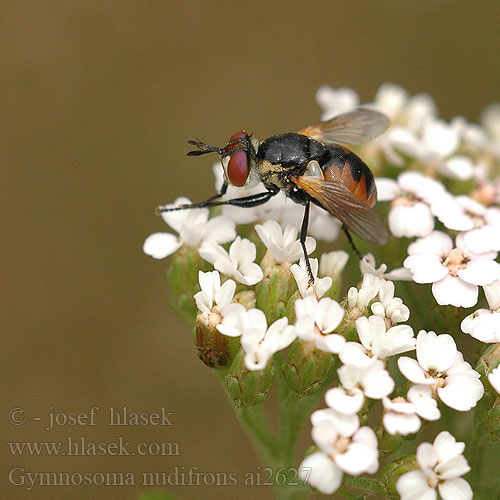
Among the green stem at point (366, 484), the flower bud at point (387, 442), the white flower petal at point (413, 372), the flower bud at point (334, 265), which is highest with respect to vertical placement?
the flower bud at point (334, 265)

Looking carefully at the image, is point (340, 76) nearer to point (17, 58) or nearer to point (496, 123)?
point (496, 123)

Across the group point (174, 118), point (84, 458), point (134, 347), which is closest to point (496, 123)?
point (174, 118)

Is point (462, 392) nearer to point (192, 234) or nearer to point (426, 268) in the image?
point (426, 268)

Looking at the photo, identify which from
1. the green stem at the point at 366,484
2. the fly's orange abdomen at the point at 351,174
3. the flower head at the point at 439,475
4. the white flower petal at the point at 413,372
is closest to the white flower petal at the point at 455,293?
the white flower petal at the point at 413,372

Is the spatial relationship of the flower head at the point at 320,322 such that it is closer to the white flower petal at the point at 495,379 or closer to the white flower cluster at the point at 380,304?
the white flower cluster at the point at 380,304

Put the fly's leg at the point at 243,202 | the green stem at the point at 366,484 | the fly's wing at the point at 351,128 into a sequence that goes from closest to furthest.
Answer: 1. the green stem at the point at 366,484
2. the fly's leg at the point at 243,202
3. the fly's wing at the point at 351,128

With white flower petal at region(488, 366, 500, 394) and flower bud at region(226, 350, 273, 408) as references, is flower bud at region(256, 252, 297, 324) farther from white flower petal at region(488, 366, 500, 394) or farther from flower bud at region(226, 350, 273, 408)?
white flower petal at region(488, 366, 500, 394)

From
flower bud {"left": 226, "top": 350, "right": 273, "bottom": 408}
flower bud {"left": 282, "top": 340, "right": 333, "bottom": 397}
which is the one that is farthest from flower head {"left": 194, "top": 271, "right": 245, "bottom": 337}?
flower bud {"left": 282, "top": 340, "right": 333, "bottom": 397}
